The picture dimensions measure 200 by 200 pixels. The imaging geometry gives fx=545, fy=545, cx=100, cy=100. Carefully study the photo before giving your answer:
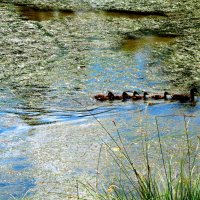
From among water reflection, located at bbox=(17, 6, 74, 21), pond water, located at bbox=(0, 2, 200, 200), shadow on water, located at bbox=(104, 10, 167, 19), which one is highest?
shadow on water, located at bbox=(104, 10, 167, 19)

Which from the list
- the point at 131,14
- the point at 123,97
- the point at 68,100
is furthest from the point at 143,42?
the point at 68,100

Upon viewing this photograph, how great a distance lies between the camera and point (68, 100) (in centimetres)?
519

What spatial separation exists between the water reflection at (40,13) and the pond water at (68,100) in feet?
0.44

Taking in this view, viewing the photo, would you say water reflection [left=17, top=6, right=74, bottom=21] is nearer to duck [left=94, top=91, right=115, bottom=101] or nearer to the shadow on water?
the shadow on water

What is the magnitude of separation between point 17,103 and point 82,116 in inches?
27.6

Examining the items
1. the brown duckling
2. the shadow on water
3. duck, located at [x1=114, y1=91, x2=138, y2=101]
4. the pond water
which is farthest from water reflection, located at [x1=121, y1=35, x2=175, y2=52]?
the brown duckling

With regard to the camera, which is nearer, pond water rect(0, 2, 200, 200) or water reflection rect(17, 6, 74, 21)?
pond water rect(0, 2, 200, 200)

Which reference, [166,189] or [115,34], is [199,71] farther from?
[166,189]

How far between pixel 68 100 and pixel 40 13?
14.2 ft

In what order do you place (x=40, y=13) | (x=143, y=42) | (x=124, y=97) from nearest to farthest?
1. (x=124, y=97)
2. (x=143, y=42)
3. (x=40, y=13)

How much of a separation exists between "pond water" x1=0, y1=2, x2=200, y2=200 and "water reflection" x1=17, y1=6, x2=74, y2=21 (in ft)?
0.44

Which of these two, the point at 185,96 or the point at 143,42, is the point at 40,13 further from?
the point at 185,96

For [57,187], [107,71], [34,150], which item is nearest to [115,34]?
[107,71]

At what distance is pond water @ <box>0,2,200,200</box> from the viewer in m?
3.70
